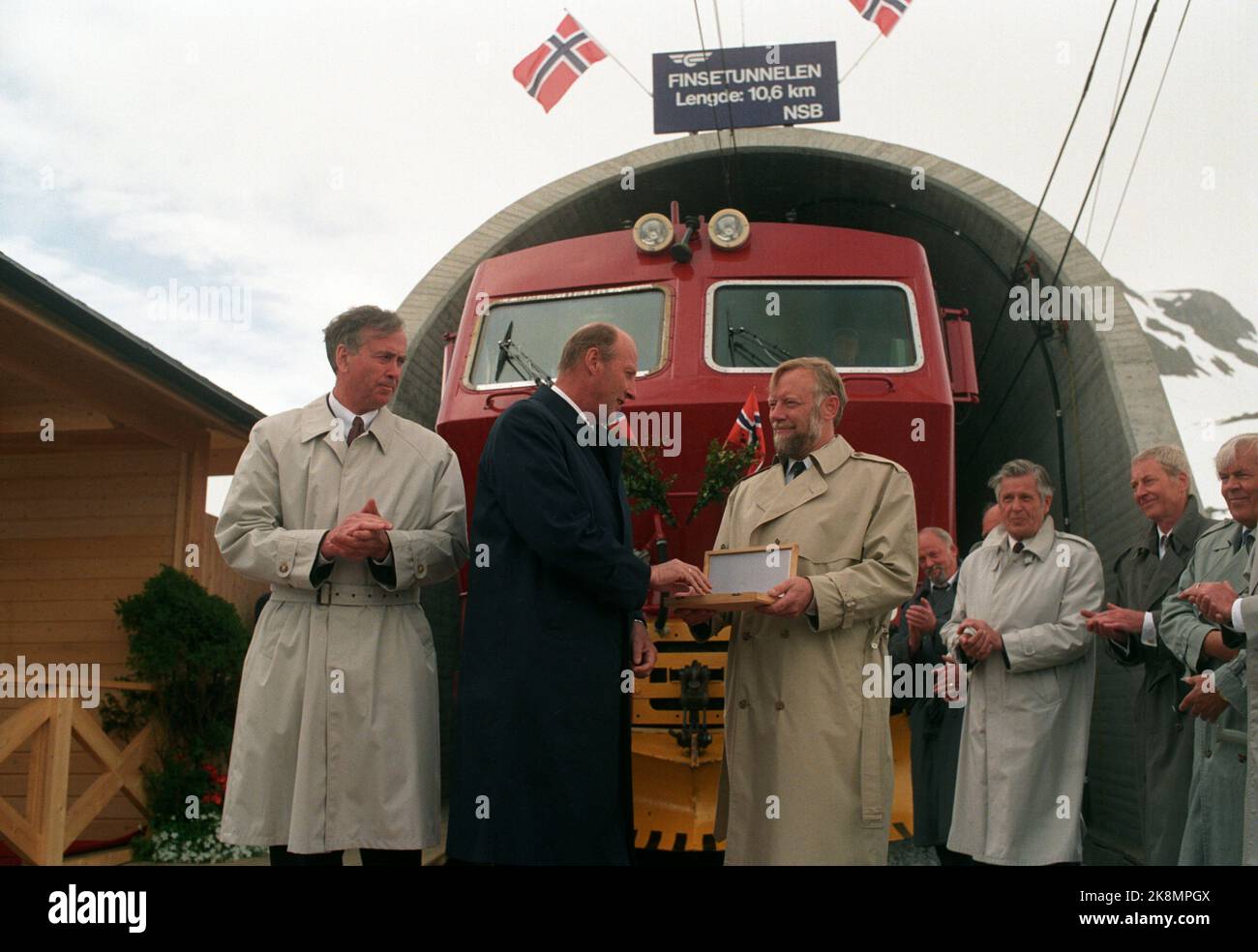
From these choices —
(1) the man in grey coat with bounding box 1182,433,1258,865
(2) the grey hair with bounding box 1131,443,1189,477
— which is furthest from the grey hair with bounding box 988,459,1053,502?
(1) the man in grey coat with bounding box 1182,433,1258,865

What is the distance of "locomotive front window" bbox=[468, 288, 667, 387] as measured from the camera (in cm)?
626

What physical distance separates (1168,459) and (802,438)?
1.85 m

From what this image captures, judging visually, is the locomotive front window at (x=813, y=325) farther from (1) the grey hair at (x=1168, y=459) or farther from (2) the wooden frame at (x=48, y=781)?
(2) the wooden frame at (x=48, y=781)

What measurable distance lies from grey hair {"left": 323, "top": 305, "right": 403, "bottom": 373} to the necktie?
0.62 feet

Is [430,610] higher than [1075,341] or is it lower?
lower

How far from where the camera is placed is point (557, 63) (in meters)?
9.38

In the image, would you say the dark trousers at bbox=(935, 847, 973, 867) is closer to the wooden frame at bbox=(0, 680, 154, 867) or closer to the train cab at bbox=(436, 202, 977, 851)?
the train cab at bbox=(436, 202, 977, 851)

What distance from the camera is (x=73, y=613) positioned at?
7.99 meters

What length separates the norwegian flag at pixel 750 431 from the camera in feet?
17.4

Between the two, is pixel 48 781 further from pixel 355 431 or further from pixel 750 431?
pixel 750 431

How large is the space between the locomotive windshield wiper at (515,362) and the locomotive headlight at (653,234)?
866 millimetres

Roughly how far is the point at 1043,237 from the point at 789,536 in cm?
657
